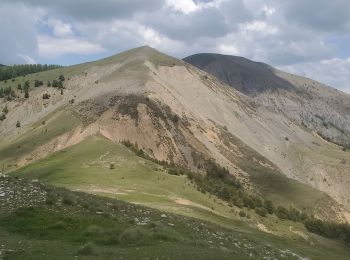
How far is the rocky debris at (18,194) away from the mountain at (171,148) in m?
13.2

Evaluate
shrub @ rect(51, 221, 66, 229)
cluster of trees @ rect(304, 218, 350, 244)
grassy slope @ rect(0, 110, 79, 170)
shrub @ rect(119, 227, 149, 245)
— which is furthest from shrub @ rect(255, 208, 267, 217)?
shrub @ rect(51, 221, 66, 229)

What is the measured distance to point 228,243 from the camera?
3047cm

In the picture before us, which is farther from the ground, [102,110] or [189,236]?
[102,110]

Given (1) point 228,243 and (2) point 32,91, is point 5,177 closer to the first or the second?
(1) point 228,243

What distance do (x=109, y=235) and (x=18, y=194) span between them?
7.60 metres

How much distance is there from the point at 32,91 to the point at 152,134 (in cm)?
6017

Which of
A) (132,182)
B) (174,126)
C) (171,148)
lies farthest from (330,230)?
(174,126)

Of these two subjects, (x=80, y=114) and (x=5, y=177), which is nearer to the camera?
(x=5, y=177)

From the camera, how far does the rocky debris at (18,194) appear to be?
28605mm

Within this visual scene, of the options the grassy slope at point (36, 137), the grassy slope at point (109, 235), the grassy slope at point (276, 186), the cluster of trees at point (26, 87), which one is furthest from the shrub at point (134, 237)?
the cluster of trees at point (26, 87)

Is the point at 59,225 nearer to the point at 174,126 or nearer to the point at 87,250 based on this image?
the point at 87,250

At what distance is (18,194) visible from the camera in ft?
99.7

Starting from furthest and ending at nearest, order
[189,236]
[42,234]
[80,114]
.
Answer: [80,114] < [189,236] < [42,234]

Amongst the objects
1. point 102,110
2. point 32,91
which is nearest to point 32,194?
point 102,110
